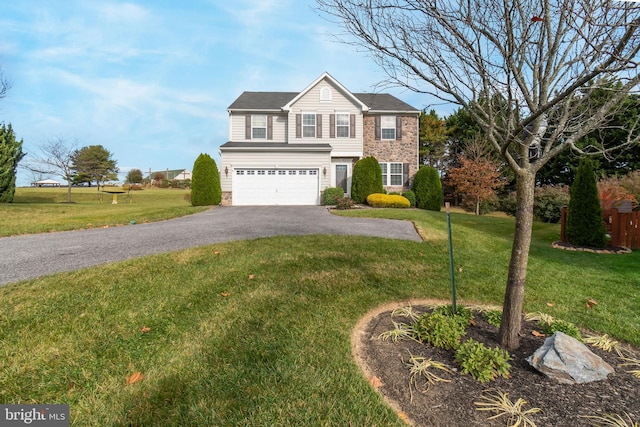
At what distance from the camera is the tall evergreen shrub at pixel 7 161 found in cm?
1748

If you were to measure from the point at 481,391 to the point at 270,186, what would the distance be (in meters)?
16.0

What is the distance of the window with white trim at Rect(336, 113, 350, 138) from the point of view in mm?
19453

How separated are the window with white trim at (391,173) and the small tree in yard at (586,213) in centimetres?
1138

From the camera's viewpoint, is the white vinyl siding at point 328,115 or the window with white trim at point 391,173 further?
the window with white trim at point 391,173

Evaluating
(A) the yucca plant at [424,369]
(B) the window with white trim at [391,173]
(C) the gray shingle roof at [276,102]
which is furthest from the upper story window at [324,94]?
(A) the yucca plant at [424,369]

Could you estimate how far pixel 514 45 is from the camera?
2.67 metres

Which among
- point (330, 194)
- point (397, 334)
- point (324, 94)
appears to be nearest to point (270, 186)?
point (330, 194)

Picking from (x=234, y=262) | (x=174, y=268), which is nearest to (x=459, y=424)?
(x=234, y=262)

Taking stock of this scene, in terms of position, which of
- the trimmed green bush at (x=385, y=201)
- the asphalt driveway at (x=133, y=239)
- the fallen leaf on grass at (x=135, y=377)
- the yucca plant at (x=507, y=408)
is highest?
the trimmed green bush at (x=385, y=201)

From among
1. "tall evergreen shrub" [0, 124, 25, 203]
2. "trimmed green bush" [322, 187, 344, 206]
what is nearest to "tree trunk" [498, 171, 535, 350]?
"trimmed green bush" [322, 187, 344, 206]

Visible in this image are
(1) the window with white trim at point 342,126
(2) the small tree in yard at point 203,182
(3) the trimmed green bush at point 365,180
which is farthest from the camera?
(1) the window with white trim at point 342,126

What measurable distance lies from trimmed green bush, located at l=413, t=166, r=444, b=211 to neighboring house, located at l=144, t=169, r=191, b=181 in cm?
4317

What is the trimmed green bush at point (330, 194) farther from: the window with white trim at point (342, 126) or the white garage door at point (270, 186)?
the window with white trim at point (342, 126)

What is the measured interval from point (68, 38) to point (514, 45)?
8646 mm
